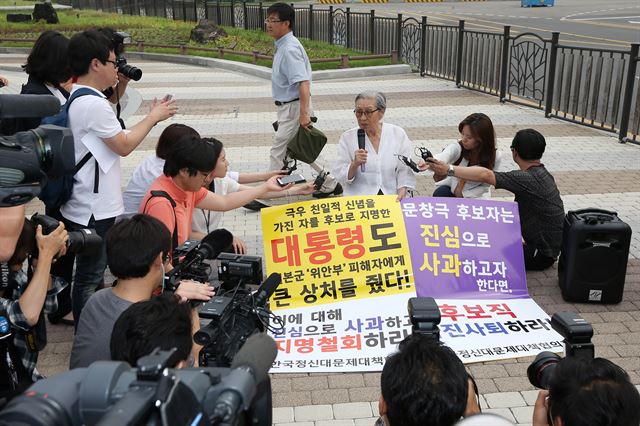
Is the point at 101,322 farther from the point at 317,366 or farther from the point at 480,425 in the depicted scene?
the point at 480,425

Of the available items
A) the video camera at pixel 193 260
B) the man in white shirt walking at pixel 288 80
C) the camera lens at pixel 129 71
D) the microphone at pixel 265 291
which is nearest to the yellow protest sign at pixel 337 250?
the video camera at pixel 193 260

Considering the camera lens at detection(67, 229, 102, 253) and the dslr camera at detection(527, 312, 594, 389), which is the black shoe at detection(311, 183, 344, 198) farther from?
the dslr camera at detection(527, 312, 594, 389)

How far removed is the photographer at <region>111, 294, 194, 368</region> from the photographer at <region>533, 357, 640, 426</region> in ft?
4.15

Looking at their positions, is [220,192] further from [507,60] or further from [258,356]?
[507,60]

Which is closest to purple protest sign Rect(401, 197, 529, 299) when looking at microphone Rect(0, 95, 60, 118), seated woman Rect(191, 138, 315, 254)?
seated woman Rect(191, 138, 315, 254)

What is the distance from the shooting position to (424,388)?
2.10 m

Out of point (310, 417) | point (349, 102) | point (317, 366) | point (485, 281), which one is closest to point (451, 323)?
point (485, 281)

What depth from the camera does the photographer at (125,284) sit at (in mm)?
2930

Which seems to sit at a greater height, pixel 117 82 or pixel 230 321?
pixel 117 82

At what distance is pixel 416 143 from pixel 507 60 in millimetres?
3851

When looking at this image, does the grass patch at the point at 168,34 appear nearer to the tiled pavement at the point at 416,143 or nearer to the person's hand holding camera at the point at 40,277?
the tiled pavement at the point at 416,143

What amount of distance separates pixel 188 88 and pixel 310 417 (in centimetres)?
1179

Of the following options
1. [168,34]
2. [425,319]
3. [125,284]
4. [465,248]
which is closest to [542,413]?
[425,319]

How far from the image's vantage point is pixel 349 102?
12680mm
